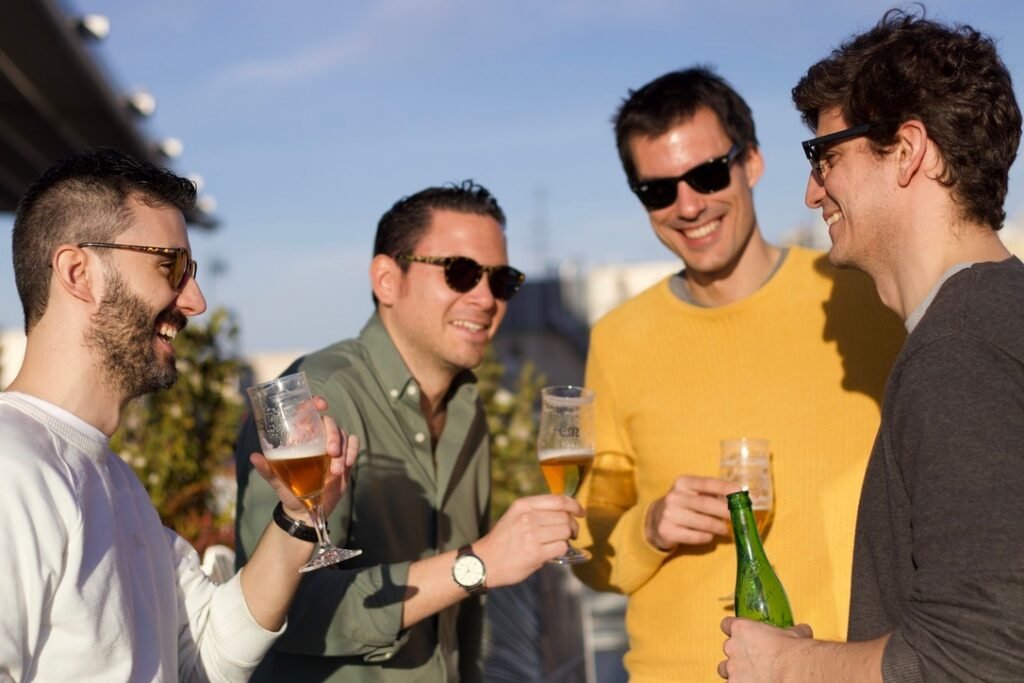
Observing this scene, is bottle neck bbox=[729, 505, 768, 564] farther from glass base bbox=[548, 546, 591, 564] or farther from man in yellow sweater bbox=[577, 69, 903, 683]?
glass base bbox=[548, 546, 591, 564]

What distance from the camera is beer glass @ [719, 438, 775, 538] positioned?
11.2 ft

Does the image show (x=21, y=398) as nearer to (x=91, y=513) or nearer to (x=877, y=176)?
(x=91, y=513)

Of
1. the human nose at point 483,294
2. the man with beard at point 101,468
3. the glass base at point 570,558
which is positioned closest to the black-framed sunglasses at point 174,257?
the man with beard at point 101,468

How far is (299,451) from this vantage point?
2.81 metres

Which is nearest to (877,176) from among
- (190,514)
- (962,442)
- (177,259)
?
(962,442)

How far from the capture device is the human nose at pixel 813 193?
2.92 meters

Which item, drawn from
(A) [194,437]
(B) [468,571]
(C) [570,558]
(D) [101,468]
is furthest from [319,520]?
(A) [194,437]

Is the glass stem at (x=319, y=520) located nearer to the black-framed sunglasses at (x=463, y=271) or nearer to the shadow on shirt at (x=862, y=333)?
the black-framed sunglasses at (x=463, y=271)

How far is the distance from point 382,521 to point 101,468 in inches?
46.2

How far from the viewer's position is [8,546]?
7.64 ft

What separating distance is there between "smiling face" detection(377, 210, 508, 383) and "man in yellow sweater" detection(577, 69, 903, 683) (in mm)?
469

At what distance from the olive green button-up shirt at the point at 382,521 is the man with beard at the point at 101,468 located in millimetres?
342

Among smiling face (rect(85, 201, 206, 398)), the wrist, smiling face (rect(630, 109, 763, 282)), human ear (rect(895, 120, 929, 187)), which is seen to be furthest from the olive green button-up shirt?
human ear (rect(895, 120, 929, 187))

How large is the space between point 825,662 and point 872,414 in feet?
5.15
